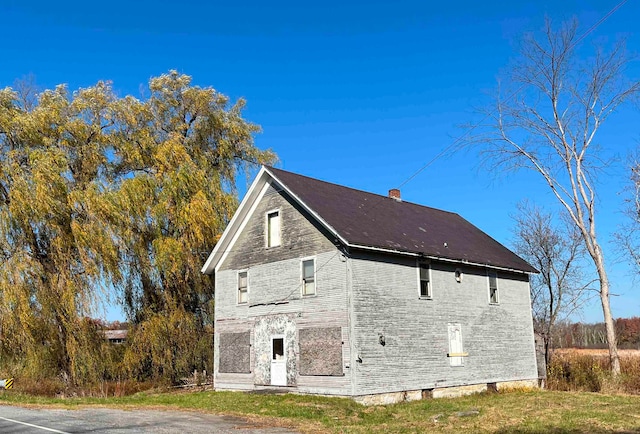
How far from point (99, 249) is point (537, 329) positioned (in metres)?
28.3

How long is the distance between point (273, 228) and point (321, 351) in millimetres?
5558

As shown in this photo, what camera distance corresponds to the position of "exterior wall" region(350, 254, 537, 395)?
19.9m

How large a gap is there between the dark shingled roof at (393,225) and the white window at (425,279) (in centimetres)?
63

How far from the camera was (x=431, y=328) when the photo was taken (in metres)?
22.2

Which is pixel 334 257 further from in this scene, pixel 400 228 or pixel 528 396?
pixel 528 396

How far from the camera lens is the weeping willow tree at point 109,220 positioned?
2453 centimetres

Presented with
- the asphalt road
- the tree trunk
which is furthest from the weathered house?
the asphalt road

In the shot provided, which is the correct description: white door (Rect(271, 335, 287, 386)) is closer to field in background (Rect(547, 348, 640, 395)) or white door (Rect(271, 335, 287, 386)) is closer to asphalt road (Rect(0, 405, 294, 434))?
asphalt road (Rect(0, 405, 294, 434))

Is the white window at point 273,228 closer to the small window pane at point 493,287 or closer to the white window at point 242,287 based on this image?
the white window at point 242,287

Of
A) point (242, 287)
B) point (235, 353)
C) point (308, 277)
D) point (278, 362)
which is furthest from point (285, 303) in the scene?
point (235, 353)

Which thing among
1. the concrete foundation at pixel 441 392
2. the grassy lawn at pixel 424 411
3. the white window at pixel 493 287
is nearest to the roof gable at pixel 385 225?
the white window at pixel 493 287

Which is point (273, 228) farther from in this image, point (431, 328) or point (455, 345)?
point (455, 345)

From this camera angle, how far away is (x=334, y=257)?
20547mm

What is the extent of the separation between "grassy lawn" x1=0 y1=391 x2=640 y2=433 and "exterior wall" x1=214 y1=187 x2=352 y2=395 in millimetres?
1313
